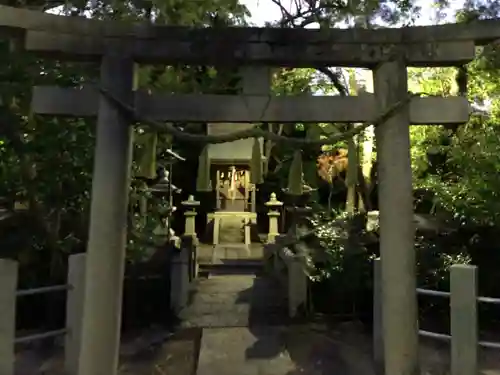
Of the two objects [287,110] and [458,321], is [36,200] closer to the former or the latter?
[287,110]

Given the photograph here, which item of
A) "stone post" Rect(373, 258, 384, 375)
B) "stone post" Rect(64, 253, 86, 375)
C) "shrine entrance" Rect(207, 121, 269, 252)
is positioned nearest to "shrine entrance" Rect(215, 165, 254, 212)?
"shrine entrance" Rect(207, 121, 269, 252)

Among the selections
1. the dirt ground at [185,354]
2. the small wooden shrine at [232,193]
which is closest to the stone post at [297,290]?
the dirt ground at [185,354]

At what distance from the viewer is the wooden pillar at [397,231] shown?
4.36 m

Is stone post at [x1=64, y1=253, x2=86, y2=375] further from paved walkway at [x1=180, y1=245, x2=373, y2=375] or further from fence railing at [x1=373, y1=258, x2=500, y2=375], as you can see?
fence railing at [x1=373, y1=258, x2=500, y2=375]

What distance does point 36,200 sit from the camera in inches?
329

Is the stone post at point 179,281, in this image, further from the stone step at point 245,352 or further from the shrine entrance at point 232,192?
the shrine entrance at point 232,192

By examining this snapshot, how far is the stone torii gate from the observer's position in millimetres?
4320

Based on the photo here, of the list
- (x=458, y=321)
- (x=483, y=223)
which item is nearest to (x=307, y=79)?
(x=483, y=223)

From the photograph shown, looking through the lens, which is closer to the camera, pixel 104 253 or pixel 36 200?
pixel 104 253

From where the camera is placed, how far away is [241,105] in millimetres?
4461

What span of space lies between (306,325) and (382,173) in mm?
4931

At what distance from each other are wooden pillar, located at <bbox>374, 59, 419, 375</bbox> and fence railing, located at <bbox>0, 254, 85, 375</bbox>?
2539mm

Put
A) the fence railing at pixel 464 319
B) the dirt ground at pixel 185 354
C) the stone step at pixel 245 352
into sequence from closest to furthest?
the fence railing at pixel 464 319 < the stone step at pixel 245 352 < the dirt ground at pixel 185 354

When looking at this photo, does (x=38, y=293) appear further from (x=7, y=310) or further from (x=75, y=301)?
(x=7, y=310)
